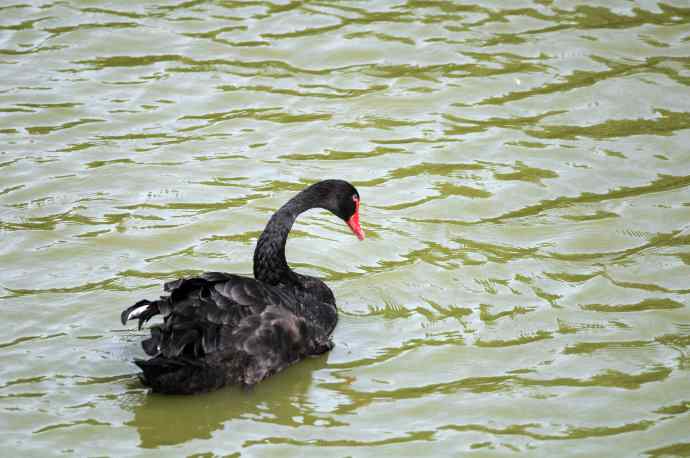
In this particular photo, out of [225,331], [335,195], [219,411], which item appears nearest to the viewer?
[219,411]

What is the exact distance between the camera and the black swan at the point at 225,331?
20.5 feet

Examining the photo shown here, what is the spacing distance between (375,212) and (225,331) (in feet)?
8.38

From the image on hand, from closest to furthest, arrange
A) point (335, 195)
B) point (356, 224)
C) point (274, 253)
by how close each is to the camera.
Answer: point (274, 253)
point (335, 195)
point (356, 224)

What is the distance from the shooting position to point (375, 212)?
870 cm

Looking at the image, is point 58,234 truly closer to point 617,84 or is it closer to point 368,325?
point 368,325

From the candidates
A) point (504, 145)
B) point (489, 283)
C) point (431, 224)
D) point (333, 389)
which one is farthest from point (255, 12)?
point (333, 389)

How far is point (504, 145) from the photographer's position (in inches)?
377

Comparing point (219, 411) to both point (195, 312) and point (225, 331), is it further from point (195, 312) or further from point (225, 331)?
point (195, 312)

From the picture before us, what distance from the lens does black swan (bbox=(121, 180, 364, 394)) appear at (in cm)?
625

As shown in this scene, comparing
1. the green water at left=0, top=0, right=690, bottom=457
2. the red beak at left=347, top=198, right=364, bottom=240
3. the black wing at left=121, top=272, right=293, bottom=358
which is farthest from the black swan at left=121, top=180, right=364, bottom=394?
the red beak at left=347, top=198, right=364, bottom=240

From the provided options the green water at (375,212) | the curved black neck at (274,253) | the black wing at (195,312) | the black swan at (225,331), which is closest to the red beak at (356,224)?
the green water at (375,212)

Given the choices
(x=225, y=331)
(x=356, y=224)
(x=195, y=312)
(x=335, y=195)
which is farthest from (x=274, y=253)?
(x=195, y=312)

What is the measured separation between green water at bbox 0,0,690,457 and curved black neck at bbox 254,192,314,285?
0.52 m

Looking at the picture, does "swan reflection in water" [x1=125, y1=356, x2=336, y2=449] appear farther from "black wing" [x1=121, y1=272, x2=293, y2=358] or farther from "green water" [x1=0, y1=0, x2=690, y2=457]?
"black wing" [x1=121, y1=272, x2=293, y2=358]
